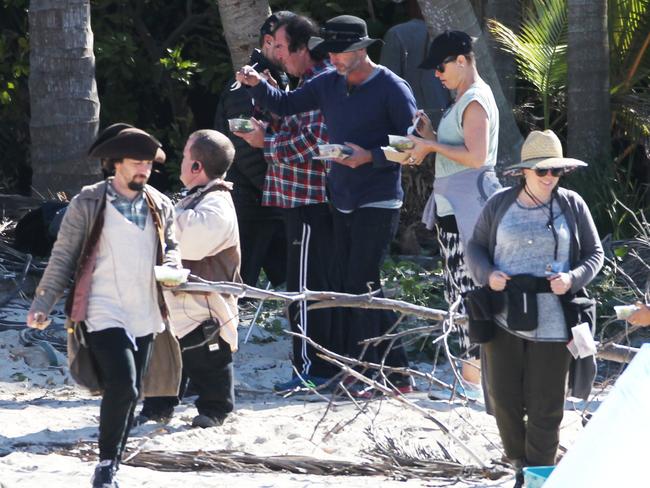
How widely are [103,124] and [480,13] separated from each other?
10.7 ft

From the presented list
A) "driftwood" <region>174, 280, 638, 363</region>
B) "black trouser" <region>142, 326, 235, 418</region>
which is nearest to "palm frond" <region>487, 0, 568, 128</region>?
"black trouser" <region>142, 326, 235, 418</region>

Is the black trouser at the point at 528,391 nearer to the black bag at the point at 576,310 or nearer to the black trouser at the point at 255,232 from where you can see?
the black bag at the point at 576,310

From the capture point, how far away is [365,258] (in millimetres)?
6934

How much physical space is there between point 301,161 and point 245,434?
1.56m

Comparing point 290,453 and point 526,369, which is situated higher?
point 526,369

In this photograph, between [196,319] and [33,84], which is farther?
[33,84]

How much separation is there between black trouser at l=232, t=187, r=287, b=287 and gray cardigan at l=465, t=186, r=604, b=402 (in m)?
2.49

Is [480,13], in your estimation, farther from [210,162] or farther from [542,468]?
[542,468]

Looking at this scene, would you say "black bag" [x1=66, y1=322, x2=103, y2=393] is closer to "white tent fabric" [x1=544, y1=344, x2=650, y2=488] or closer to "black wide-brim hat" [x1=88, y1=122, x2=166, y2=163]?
"black wide-brim hat" [x1=88, y1=122, x2=166, y2=163]

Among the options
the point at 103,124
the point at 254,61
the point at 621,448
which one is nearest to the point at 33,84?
the point at 103,124

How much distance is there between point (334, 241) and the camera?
7.32 m

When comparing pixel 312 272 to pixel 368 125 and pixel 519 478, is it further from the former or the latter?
pixel 519 478

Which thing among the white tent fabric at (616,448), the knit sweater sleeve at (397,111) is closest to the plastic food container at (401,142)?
the knit sweater sleeve at (397,111)

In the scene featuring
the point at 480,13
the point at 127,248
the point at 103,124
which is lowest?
the point at 127,248
